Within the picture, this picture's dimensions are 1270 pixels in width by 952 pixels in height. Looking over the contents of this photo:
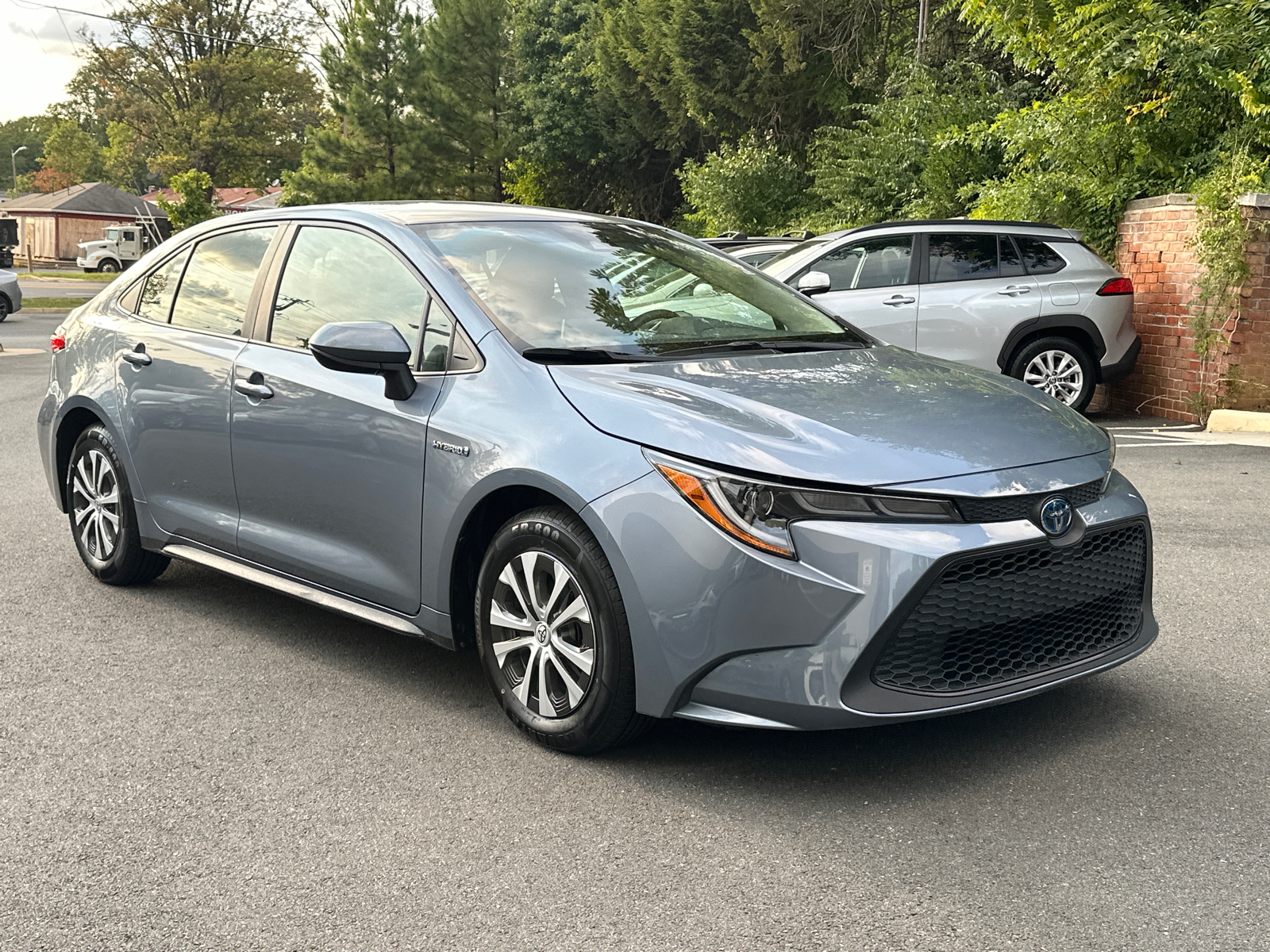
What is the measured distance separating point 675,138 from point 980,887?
106 ft

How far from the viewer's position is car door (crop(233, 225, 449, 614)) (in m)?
4.26

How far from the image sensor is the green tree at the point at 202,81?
67.5 m

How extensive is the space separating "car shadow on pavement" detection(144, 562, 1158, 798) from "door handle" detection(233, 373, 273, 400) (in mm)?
1026

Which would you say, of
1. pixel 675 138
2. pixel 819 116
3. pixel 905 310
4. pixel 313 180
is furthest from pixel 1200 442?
pixel 313 180

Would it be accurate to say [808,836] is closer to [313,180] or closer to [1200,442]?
[1200,442]

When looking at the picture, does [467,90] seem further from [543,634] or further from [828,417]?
[828,417]

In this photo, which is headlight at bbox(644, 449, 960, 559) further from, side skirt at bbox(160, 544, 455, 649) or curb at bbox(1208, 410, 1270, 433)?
curb at bbox(1208, 410, 1270, 433)

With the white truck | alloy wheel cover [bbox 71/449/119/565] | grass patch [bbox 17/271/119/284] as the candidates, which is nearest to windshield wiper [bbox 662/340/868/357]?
alloy wheel cover [bbox 71/449/119/565]

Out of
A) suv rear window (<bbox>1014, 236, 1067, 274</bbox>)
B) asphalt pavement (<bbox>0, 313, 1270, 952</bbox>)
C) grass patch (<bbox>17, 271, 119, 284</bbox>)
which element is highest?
suv rear window (<bbox>1014, 236, 1067, 274</bbox>)

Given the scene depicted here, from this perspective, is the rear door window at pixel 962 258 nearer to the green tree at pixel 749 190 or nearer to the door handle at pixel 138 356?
the door handle at pixel 138 356

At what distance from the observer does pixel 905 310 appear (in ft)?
37.8

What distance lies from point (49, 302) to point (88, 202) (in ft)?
180

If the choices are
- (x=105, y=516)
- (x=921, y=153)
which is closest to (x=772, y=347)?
(x=105, y=516)

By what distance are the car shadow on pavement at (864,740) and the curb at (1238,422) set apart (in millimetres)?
7056
